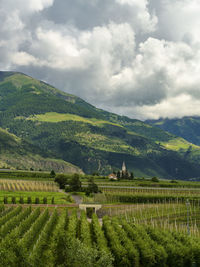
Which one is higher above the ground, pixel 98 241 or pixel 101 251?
pixel 101 251

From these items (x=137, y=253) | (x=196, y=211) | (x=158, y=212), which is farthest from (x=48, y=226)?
(x=196, y=211)

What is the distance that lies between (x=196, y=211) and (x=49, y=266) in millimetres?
80131

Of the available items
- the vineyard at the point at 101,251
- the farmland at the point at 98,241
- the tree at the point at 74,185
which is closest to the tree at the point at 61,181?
the tree at the point at 74,185

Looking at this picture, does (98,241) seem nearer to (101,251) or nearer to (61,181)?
(101,251)

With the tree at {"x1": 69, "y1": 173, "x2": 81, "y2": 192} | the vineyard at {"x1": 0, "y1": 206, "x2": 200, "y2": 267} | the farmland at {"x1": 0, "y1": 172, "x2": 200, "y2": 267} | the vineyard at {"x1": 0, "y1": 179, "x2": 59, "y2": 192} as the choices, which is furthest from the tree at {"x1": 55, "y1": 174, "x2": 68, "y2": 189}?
the vineyard at {"x1": 0, "y1": 206, "x2": 200, "y2": 267}

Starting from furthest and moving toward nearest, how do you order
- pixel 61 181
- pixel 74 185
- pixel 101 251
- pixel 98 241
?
pixel 61 181
pixel 74 185
pixel 98 241
pixel 101 251

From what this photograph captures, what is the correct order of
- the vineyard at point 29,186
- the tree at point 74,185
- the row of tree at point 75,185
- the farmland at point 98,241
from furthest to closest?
the tree at point 74,185
the vineyard at point 29,186
the row of tree at point 75,185
the farmland at point 98,241

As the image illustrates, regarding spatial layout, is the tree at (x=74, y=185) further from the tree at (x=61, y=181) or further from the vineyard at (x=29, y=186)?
the tree at (x=61, y=181)

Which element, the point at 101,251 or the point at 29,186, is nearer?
the point at 101,251

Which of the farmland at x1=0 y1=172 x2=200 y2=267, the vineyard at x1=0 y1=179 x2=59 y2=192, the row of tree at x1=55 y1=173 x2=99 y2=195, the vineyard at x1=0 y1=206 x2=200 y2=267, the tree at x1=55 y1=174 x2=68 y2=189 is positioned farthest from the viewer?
the tree at x1=55 y1=174 x2=68 y2=189

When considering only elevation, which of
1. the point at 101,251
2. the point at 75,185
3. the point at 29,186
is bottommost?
the point at 29,186

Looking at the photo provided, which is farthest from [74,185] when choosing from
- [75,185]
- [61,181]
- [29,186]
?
[29,186]

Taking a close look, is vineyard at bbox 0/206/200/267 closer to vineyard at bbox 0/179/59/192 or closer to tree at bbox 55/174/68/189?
vineyard at bbox 0/179/59/192

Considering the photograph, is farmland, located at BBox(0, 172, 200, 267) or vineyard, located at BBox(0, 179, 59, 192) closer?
farmland, located at BBox(0, 172, 200, 267)
